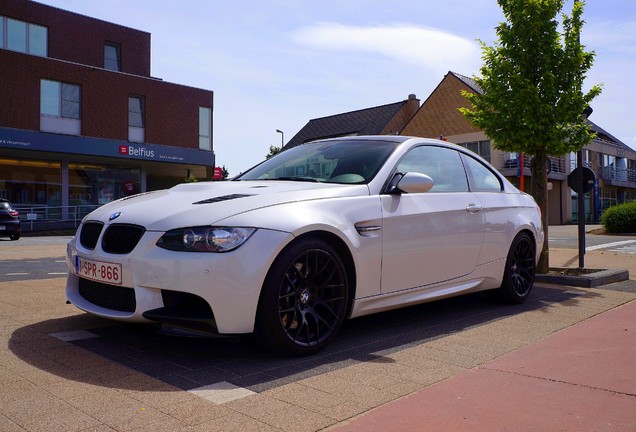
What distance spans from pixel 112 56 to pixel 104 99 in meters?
5.14

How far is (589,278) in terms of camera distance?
748 cm

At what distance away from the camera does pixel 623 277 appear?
27.6ft

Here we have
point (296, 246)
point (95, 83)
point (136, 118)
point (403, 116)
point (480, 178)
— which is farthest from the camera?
point (403, 116)

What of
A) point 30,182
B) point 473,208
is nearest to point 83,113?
point 30,182

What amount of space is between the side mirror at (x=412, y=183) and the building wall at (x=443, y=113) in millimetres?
37216

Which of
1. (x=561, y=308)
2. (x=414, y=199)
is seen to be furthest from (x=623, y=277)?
(x=414, y=199)

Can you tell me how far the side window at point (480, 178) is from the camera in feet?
18.2

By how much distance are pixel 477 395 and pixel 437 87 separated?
4146cm

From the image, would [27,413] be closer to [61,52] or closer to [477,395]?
[477,395]

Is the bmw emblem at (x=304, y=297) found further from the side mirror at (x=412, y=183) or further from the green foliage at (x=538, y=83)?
the green foliage at (x=538, y=83)

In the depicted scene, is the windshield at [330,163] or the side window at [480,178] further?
the side window at [480,178]

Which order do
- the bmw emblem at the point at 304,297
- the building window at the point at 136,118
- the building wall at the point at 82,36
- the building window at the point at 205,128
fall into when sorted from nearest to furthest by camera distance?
1. the bmw emblem at the point at 304,297
2. the building wall at the point at 82,36
3. the building window at the point at 136,118
4. the building window at the point at 205,128

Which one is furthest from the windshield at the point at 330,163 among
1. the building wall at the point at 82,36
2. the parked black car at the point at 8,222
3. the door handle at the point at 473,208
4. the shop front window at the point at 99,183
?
the building wall at the point at 82,36

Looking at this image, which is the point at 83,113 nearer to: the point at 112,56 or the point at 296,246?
the point at 112,56
